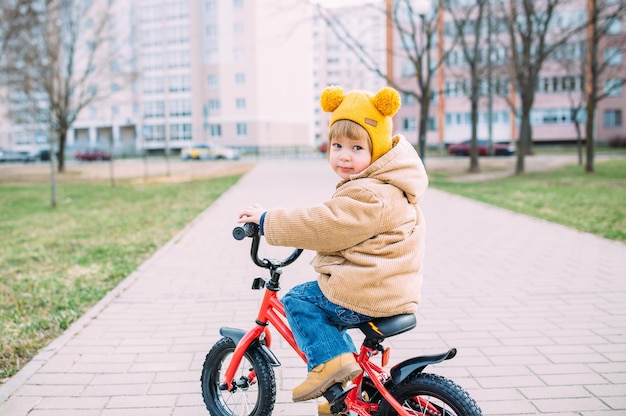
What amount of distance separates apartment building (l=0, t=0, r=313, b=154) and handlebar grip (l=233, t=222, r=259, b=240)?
206ft

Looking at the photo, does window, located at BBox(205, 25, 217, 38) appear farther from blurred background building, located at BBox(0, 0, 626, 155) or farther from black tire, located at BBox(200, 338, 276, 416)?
black tire, located at BBox(200, 338, 276, 416)

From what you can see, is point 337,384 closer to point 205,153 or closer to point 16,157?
point 205,153

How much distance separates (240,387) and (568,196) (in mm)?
13208

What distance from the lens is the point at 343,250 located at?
256 cm

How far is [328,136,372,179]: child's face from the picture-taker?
8.36ft

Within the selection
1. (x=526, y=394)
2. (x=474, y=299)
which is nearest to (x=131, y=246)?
(x=474, y=299)

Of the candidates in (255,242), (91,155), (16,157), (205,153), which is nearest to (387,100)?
(255,242)

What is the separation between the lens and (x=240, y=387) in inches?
120

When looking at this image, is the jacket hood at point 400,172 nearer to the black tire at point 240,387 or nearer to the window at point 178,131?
the black tire at point 240,387

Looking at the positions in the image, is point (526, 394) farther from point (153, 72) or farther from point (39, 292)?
point (153, 72)

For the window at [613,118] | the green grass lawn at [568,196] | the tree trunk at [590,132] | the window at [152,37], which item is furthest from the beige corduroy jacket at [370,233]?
the window at [152,37]

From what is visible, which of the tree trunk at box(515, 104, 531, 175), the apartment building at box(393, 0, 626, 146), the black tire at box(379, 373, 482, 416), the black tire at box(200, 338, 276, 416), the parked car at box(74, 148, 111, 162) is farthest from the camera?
the apartment building at box(393, 0, 626, 146)

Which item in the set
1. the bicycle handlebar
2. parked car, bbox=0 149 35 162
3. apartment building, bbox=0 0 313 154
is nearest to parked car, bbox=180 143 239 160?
parked car, bbox=0 149 35 162

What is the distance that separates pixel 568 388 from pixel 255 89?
63.0 metres
